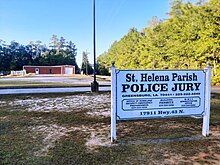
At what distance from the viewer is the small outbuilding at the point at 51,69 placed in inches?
1961

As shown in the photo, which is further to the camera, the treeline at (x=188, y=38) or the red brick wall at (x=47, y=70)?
the red brick wall at (x=47, y=70)

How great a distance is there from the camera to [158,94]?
3678mm

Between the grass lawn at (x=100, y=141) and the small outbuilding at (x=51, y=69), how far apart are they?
45129 millimetres

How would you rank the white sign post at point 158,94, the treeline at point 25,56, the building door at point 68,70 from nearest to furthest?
the white sign post at point 158,94
the building door at point 68,70
the treeline at point 25,56

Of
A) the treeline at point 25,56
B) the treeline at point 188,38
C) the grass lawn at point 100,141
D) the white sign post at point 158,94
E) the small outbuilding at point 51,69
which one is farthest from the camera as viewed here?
the treeline at point 25,56

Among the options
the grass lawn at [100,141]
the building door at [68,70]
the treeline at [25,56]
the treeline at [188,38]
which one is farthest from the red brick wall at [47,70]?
the grass lawn at [100,141]

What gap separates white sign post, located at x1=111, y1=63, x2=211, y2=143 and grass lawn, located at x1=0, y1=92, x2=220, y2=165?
0.38 m

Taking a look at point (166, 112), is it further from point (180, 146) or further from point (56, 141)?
point (56, 141)

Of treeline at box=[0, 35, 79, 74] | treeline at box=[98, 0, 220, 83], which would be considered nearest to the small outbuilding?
treeline at box=[0, 35, 79, 74]

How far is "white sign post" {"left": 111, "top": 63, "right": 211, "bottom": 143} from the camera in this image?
139 inches

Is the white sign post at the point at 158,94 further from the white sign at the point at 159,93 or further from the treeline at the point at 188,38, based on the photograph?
the treeline at the point at 188,38

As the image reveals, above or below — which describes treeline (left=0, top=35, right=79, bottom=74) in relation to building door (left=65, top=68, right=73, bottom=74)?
above

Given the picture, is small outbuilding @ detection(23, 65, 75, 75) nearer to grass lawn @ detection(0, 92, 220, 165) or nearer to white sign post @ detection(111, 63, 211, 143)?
grass lawn @ detection(0, 92, 220, 165)

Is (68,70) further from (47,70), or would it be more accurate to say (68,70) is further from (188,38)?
(188,38)
